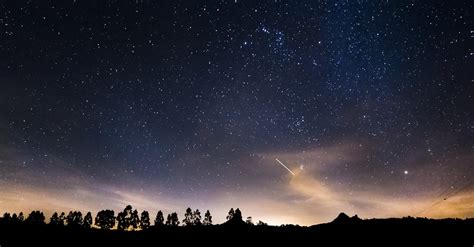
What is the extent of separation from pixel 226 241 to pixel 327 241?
10466 mm

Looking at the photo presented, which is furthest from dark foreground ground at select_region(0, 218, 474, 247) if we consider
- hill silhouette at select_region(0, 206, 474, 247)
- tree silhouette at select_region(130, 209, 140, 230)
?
tree silhouette at select_region(130, 209, 140, 230)

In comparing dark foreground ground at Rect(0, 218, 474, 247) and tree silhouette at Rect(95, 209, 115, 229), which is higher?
tree silhouette at Rect(95, 209, 115, 229)

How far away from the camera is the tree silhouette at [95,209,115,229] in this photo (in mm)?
76312

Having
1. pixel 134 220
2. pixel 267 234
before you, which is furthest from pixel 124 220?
pixel 267 234

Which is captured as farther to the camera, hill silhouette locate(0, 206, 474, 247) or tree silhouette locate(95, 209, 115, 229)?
tree silhouette locate(95, 209, 115, 229)

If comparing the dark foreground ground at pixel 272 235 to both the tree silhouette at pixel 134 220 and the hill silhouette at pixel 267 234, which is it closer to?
the hill silhouette at pixel 267 234

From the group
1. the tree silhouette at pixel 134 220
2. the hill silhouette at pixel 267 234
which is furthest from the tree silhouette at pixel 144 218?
the hill silhouette at pixel 267 234

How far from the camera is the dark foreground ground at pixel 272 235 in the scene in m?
32.9

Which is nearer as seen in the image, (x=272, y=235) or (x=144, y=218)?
(x=272, y=235)

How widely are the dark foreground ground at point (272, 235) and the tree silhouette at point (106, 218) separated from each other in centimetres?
3886

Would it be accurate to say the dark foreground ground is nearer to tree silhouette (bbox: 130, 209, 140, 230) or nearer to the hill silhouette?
the hill silhouette

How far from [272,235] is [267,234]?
1.96ft

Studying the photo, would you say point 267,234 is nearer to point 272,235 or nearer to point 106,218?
point 272,235

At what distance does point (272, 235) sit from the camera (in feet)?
121
